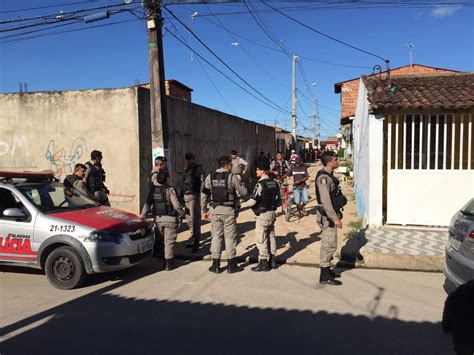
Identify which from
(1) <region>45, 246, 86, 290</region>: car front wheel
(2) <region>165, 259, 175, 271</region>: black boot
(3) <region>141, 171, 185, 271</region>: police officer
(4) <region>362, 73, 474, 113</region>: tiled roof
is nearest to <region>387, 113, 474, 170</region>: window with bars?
(4) <region>362, 73, 474, 113</region>: tiled roof

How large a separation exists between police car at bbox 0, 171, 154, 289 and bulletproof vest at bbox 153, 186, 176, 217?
0.37 metres

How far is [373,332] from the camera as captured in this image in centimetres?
430

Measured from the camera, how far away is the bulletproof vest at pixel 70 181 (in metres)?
7.12

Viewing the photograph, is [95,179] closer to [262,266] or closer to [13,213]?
[13,213]

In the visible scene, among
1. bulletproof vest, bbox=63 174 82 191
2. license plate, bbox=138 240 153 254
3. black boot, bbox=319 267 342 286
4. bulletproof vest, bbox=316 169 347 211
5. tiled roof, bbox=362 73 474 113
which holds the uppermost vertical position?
tiled roof, bbox=362 73 474 113

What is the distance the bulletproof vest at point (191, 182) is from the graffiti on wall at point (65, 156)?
382 cm

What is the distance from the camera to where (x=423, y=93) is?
351 inches

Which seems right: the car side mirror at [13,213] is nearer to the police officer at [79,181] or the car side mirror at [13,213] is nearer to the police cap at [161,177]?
the police officer at [79,181]

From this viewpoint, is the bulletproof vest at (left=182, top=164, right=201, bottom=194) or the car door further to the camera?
the bulletproof vest at (left=182, top=164, right=201, bottom=194)

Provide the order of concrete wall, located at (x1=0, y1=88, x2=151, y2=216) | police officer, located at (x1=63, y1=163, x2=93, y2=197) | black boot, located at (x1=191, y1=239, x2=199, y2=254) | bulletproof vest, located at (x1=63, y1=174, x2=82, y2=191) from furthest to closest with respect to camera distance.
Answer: concrete wall, located at (x1=0, y1=88, x2=151, y2=216) < black boot, located at (x1=191, y1=239, x2=199, y2=254) < police officer, located at (x1=63, y1=163, x2=93, y2=197) < bulletproof vest, located at (x1=63, y1=174, x2=82, y2=191)

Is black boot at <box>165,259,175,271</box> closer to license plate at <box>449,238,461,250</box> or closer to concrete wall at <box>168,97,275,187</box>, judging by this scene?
license plate at <box>449,238,461,250</box>

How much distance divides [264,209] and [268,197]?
0.63 ft

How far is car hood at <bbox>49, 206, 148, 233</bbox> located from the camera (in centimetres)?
599

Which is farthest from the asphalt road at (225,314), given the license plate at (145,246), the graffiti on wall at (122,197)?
the graffiti on wall at (122,197)
